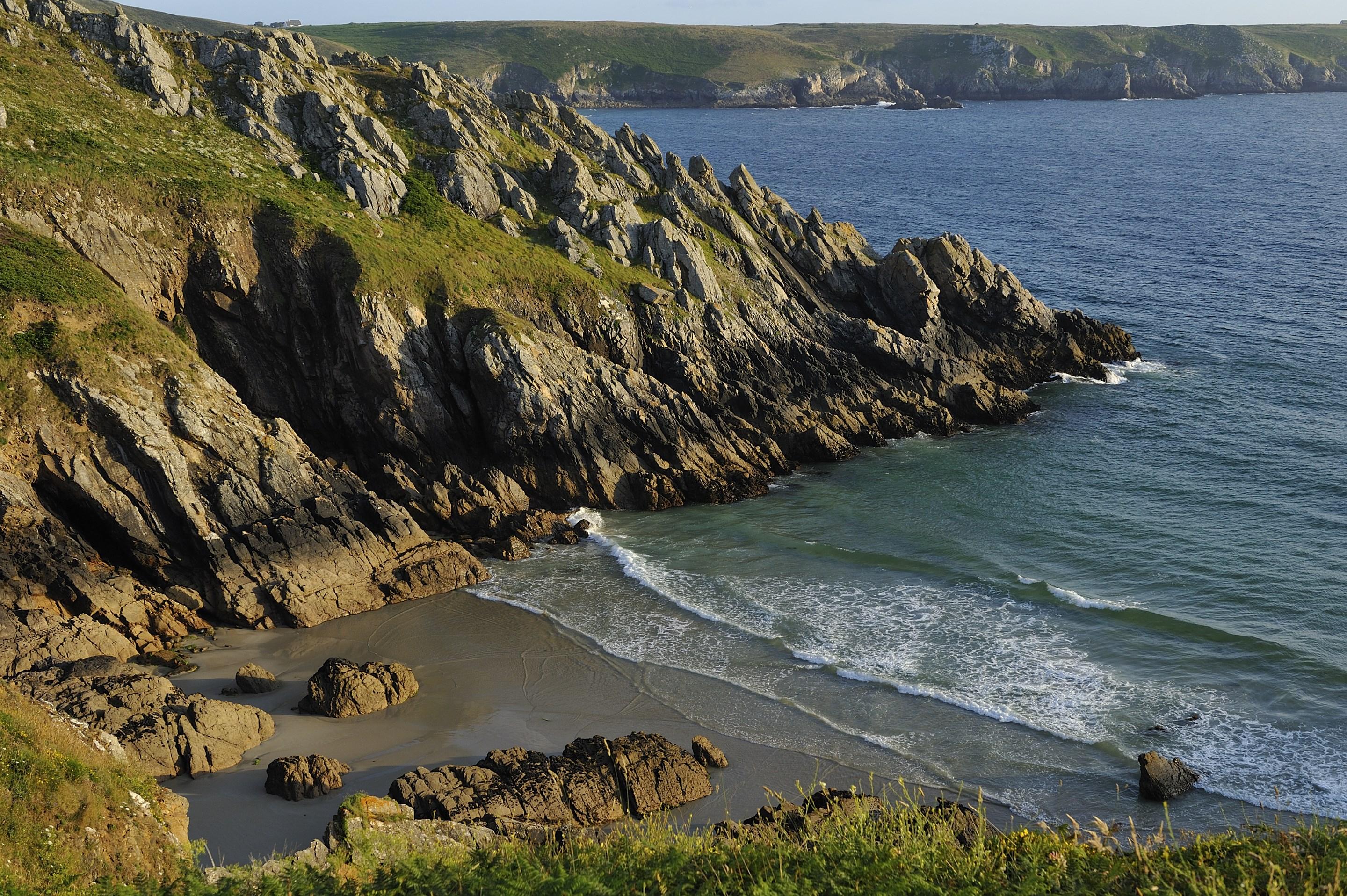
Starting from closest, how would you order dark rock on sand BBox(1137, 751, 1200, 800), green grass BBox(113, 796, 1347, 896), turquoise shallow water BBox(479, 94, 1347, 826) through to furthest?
green grass BBox(113, 796, 1347, 896) < dark rock on sand BBox(1137, 751, 1200, 800) < turquoise shallow water BBox(479, 94, 1347, 826)

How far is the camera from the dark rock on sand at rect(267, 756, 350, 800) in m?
24.1

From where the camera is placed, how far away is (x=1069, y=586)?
36.4 metres

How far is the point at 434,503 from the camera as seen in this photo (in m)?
40.5

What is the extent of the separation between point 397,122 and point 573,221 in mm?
11392

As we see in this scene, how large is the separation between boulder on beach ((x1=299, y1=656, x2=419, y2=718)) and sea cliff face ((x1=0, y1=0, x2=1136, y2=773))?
8.58ft

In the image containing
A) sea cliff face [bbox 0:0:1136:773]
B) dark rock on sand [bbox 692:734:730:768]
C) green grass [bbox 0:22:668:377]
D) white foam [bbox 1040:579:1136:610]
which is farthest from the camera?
green grass [bbox 0:22:668:377]

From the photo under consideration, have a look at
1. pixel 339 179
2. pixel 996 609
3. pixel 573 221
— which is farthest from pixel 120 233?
pixel 996 609

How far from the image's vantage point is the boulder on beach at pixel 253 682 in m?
29.5

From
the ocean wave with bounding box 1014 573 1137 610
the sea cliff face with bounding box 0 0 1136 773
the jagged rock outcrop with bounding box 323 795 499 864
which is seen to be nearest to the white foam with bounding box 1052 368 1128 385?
the sea cliff face with bounding box 0 0 1136 773

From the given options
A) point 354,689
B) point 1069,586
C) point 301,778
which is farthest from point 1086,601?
point 301,778

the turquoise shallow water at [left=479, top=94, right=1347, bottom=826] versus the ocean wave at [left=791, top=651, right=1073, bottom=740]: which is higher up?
the turquoise shallow water at [left=479, top=94, right=1347, bottom=826]

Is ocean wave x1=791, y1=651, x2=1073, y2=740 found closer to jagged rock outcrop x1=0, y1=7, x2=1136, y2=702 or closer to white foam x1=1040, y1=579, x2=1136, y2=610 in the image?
white foam x1=1040, y1=579, x2=1136, y2=610

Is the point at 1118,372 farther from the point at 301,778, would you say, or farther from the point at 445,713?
the point at 301,778

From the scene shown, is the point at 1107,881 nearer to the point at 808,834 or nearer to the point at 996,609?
the point at 808,834
